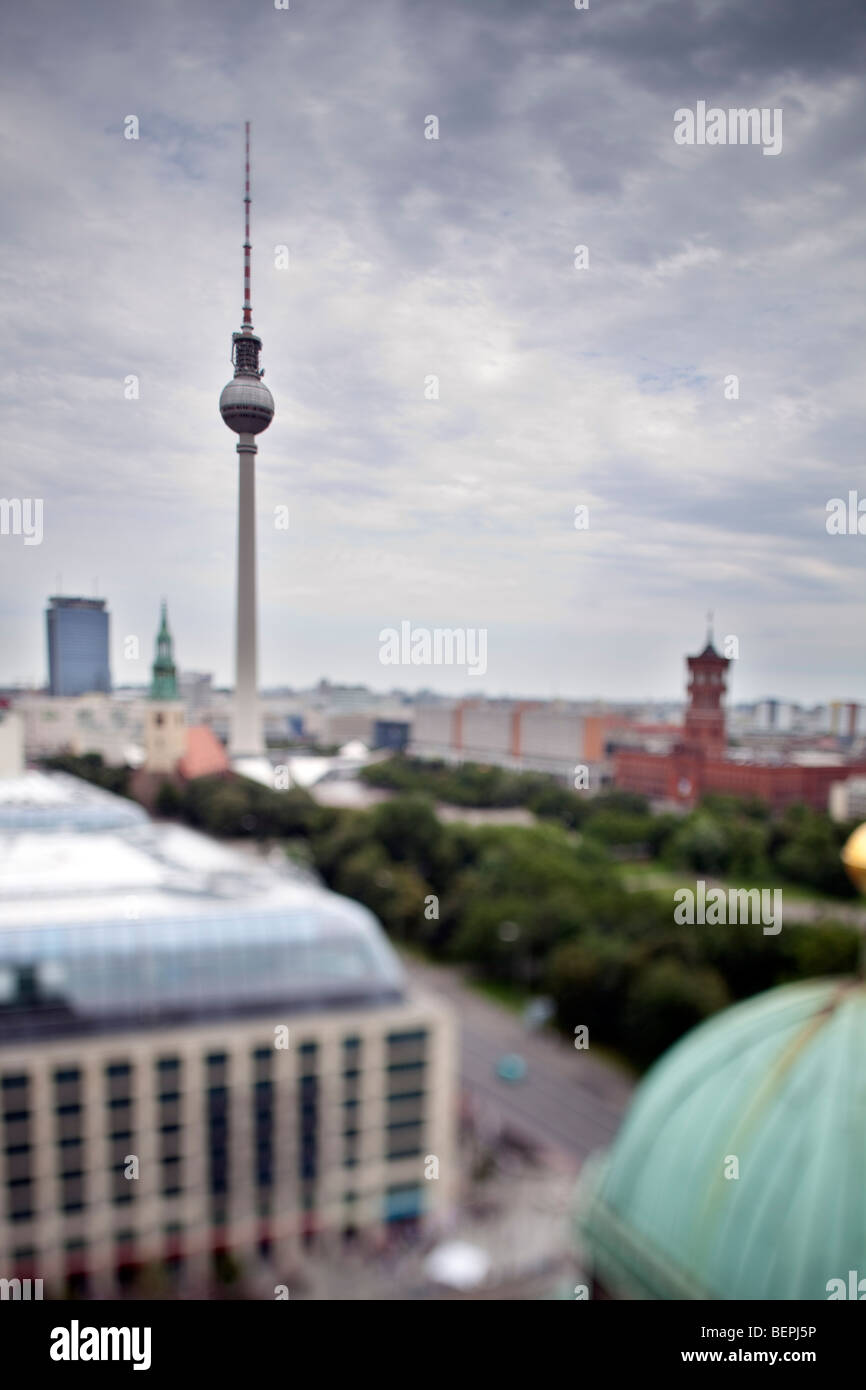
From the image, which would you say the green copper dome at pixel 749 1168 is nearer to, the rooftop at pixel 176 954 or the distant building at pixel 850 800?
the rooftop at pixel 176 954

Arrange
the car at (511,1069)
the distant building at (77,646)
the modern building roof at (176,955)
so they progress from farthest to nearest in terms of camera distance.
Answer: the distant building at (77,646) < the car at (511,1069) < the modern building roof at (176,955)

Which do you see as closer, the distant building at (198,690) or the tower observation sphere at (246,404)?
the tower observation sphere at (246,404)

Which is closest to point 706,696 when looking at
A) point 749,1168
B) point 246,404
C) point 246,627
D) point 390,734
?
point 246,627

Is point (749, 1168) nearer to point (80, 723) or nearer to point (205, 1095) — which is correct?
point (205, 1095)

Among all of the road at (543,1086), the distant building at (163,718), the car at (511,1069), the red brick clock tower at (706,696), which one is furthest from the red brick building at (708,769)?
the car at (511,1069)
